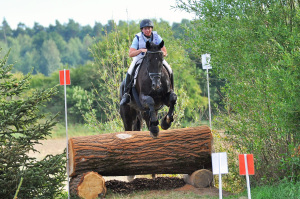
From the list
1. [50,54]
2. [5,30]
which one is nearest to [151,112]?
[50,54]

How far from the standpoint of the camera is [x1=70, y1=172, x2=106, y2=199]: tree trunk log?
8.06 metres

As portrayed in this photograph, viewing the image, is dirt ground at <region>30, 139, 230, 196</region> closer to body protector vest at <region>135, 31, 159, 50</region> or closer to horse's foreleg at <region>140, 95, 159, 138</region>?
horse's foreleg at <region>140, 95, 159, 138</region>

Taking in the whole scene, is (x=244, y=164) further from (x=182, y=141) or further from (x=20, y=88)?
(x=20, y=88)

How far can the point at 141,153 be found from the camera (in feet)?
27.5

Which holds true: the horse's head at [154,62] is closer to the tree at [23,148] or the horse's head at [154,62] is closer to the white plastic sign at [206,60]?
the white plastic sign at [206,60]

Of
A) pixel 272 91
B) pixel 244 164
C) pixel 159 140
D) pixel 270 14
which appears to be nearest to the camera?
pixel 244 164

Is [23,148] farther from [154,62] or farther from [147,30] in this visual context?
[147,30]

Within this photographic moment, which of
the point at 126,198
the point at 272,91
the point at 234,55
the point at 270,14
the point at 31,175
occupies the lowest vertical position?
the point at 126,198

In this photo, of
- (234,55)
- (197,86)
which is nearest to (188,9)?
(234,55)

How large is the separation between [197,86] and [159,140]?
24.4m

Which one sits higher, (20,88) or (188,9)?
(188,9)

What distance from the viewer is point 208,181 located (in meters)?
8.62

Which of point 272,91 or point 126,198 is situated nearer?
point 272,91

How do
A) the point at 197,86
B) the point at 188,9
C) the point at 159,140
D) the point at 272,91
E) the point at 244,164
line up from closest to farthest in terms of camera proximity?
the point at 244,164 → the point at 272,91 → the point at 159,140 → the point at 188,9 → the point at 197,86
